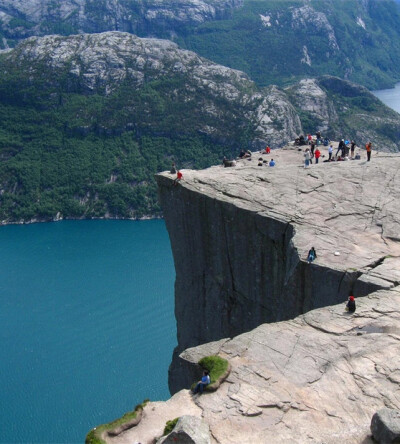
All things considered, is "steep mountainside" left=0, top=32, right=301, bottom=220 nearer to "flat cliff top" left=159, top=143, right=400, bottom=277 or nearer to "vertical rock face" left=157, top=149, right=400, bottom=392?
"vertical rock face" left=157, top=149, right=400, bottom=392

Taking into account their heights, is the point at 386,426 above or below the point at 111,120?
below

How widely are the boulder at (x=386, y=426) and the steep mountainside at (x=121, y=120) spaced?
116 meters

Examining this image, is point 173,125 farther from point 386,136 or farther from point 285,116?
point 386,136

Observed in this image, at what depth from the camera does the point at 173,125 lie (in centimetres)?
14438

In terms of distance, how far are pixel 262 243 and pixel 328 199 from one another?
404 cm

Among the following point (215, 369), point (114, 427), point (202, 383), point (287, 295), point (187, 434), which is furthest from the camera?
point (287, 295)

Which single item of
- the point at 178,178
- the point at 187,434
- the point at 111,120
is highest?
the point at 111,120

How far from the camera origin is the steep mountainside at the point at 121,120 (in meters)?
134

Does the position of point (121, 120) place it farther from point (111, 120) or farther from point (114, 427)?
point (114, 427)

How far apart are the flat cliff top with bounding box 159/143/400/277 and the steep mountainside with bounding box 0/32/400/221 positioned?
99.7 m

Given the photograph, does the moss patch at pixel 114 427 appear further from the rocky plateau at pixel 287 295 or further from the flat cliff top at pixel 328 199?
the flat cliff top at pixel 328 199

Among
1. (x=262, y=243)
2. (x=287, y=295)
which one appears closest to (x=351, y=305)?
(x=287, y=295)

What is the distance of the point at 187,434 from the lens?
11.5 metres

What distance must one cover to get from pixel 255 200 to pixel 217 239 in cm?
268
